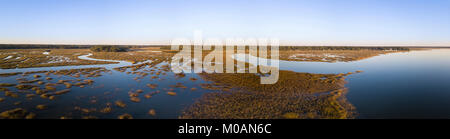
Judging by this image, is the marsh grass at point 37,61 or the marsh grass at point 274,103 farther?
the marsh grass at point 37,61

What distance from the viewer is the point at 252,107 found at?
1594 centimetres

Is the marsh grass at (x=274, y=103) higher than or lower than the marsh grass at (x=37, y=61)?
lower

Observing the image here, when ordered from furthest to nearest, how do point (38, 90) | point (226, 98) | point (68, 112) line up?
point (38, 90), point (226, 98), point (68, 112)

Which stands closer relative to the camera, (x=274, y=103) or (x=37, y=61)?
(x=274, y=103)

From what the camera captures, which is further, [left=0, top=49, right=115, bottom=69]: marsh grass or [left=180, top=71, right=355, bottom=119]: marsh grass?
[left=0, top=49, right=115, bottom=69]: marsh grass

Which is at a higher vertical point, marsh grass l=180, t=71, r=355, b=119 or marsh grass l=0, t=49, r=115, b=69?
marsh grass l=0, t=49, r=115, b=69

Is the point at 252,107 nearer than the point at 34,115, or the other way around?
the point at 34,115

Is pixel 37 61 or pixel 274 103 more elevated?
pixel 37 61
